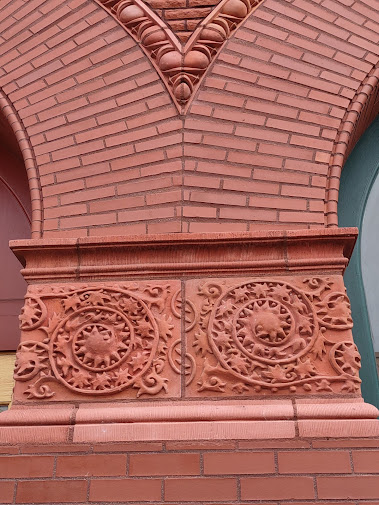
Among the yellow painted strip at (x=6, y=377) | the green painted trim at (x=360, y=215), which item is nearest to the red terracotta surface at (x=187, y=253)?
the green painted trim at (x=360, y=215)

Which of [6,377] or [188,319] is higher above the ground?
[188,319]

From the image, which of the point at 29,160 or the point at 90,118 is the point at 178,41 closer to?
the point at 90,118

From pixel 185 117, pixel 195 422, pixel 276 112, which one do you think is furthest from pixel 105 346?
pixel 276 112

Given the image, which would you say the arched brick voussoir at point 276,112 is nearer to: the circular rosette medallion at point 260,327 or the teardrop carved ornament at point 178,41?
the teardrop carved ornament at point 178,41

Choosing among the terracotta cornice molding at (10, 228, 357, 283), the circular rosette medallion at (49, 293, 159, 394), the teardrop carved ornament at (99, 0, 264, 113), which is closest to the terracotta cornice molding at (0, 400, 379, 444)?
the circular rosette medallion at (49, 293, 159, 394)

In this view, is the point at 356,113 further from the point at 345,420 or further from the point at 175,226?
the point at 345,420

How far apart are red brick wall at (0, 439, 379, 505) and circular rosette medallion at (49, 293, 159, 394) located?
0.25 metres

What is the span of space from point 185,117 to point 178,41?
458 mm

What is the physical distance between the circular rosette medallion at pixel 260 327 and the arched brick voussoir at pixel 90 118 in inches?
17.1

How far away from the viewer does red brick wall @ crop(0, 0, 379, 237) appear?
2.45 m

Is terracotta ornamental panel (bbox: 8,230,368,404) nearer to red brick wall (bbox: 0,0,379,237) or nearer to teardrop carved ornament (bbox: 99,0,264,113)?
red brick wall (bbox: 0,0,379,237)

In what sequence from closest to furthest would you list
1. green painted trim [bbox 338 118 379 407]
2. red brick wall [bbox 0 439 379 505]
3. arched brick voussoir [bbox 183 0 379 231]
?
red brick wall [bbox 0 439 379 505]
arched brick voussoir [bbox 183 0 379 231]
green painted trim [bbox 338 118 379 407]

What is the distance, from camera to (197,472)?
6.30 feet

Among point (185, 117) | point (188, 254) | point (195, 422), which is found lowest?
point (195, 422)
